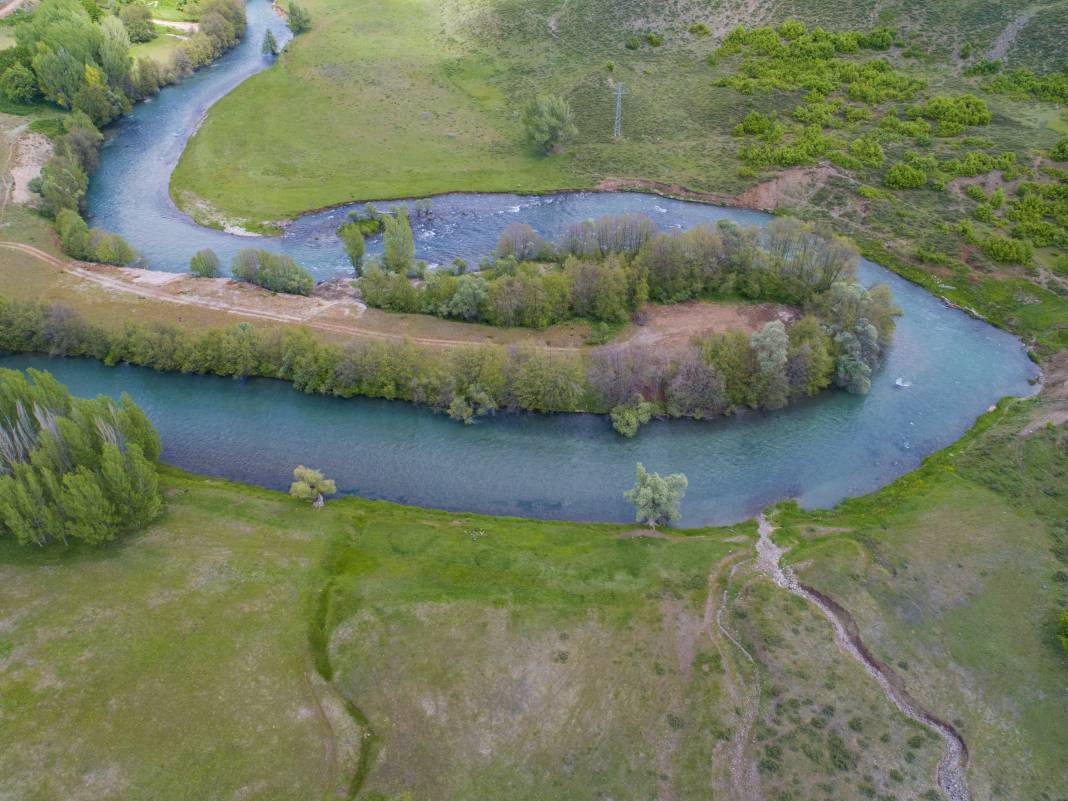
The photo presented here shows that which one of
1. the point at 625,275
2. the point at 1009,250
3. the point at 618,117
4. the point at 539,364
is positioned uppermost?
the point at 618,117

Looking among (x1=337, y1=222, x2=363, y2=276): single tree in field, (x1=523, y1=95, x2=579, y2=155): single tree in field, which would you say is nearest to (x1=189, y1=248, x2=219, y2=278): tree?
(x1=337, y1=222, x2=363, y2=276): single tree in field

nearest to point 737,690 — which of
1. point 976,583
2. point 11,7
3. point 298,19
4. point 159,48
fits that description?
point 976,583

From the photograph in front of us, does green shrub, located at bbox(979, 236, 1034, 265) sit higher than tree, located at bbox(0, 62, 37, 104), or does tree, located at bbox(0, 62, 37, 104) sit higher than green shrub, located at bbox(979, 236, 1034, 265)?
tree, located at bbox(0, 62, 37, 104)

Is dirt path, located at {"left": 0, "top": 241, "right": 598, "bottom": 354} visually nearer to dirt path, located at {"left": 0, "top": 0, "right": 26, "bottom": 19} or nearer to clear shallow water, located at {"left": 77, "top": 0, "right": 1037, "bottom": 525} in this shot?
clear shallow water, located at {"left": 77, "top": 0, "right": 1037, "bottom": 525}

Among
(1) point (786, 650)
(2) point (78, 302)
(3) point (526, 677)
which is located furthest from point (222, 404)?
(1) point (786, 650)

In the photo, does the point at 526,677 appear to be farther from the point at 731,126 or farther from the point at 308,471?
the point at 731,126

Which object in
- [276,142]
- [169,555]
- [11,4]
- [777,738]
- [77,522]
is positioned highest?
[11,4]

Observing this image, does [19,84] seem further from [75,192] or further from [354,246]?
[354,246]
